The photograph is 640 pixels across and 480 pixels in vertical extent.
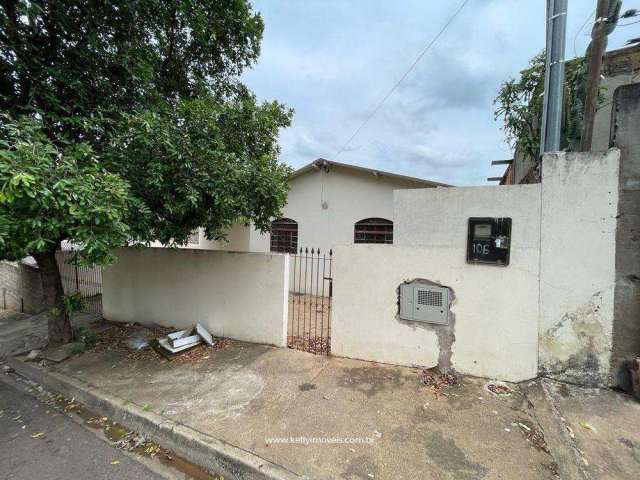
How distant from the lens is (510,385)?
3432mm

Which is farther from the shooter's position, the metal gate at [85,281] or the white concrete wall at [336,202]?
the white concrete wall at [336,202]

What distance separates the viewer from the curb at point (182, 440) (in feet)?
7.69

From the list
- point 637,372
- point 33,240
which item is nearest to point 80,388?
point 33,240

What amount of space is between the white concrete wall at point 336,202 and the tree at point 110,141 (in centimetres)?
439

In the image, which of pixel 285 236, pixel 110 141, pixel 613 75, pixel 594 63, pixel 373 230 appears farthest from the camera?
pixel 285 236

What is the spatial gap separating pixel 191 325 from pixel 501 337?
5147 mm

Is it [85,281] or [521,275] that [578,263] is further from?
[85,281]

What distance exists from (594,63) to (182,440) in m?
6.35

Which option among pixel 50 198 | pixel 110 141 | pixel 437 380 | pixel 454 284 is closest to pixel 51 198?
pixel 50 198

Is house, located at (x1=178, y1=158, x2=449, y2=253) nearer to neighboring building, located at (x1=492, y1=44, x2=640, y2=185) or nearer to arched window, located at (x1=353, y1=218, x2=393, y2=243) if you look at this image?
arched window, located at (x1=353, y1=218, x2=393, y2=243)

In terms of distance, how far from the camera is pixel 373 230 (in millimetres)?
8766

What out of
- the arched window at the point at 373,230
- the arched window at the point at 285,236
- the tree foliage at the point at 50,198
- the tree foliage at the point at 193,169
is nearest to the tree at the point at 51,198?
the tree foliage at the point at 50,198

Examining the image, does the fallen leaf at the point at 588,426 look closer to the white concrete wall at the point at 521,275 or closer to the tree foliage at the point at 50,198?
the white concrete wall at the point at 521,275

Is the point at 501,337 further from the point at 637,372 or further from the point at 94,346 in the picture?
the point at 94,346
